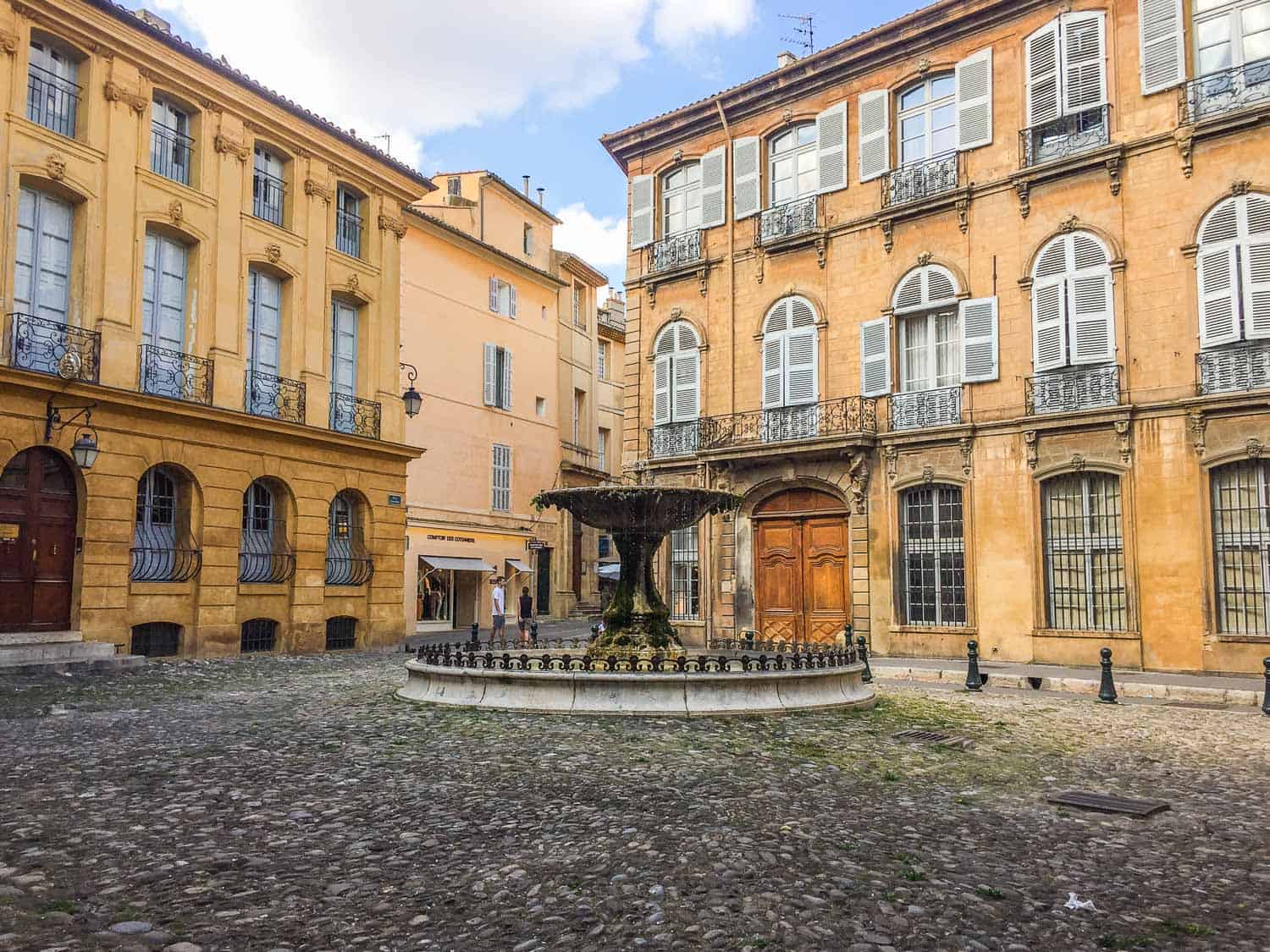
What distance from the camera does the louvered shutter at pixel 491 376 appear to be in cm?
3072

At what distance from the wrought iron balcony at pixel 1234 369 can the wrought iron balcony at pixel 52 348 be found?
17.8 metres

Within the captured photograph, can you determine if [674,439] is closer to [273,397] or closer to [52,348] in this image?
[273,397]

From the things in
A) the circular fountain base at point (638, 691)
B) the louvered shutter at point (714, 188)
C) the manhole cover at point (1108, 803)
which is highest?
the louvered shutter at point (714, 188)

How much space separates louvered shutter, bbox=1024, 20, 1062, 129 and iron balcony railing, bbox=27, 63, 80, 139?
54.9 ft

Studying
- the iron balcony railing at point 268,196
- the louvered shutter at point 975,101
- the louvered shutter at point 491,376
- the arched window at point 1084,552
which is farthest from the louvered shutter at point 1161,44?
the louvered shutter at point 491,376

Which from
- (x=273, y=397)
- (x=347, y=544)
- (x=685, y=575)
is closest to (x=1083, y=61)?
(x=685, y=575)

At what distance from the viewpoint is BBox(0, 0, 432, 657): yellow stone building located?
1548cm

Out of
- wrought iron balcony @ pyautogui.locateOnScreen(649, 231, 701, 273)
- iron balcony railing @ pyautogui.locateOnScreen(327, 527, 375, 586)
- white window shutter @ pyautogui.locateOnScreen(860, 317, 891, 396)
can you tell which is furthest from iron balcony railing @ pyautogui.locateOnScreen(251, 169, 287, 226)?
white window shutter @ pyautogui.locateOnScreen(860, 317, 891, 396)

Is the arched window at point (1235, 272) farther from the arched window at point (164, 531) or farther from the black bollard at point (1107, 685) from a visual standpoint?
the arched window at point (164, 531)

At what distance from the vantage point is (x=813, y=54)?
68.9 ft

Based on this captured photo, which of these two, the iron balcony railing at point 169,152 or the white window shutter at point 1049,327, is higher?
the iron balcony railing at point 169,152

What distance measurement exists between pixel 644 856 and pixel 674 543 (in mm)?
17656

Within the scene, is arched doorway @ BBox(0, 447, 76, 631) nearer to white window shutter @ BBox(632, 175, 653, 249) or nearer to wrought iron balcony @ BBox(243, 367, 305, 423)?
wrought iron balcony @ BBox(243, 367, 305, 423)

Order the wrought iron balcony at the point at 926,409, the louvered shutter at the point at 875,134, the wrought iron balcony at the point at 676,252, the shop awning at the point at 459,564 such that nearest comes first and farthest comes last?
the wrought iron balcony at the point at 926,409 < the louvered shutter at the point at 875,134 < the wrought iron balcony at the point at 676,252 < the shop awning at the point at 459,564
